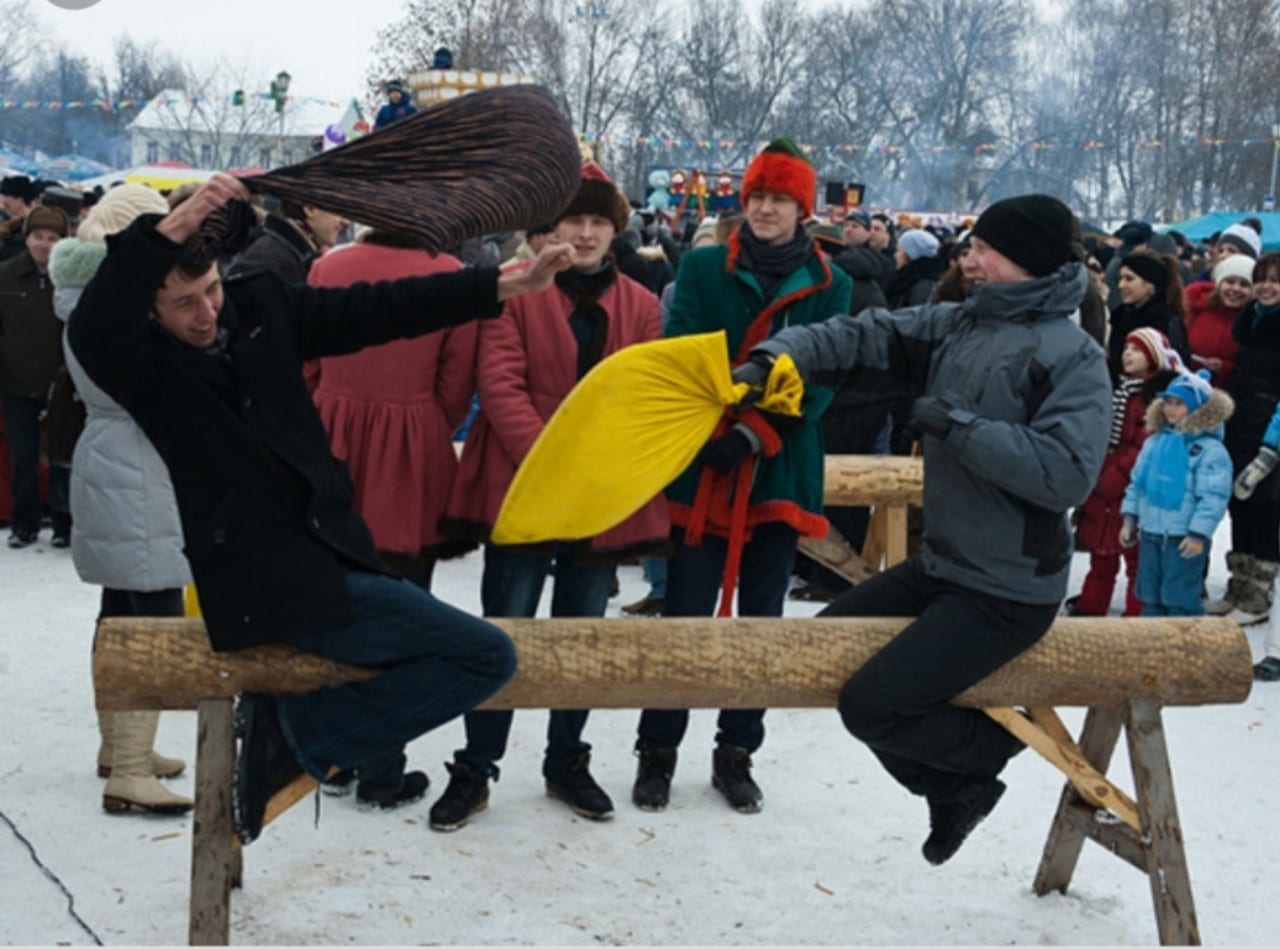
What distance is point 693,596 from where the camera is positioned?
4898mm

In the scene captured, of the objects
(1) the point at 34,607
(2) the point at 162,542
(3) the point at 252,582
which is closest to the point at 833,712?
(2) the point at 162,542

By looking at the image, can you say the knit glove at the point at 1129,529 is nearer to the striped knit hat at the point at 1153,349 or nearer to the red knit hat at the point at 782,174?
the striped knit hat at the point at 1153,349

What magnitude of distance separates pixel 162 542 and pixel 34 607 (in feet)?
9.40

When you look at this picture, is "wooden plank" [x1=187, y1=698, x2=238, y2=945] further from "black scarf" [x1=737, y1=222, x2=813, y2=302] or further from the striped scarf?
the striped scarf

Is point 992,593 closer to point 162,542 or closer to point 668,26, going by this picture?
point 162,542

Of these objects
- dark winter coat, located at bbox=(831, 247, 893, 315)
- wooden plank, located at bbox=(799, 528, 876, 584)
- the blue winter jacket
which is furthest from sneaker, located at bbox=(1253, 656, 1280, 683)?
dark winter coat, located at bbox=(831, 247, 893, 315)

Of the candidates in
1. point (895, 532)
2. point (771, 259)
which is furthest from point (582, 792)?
point (895, 532)

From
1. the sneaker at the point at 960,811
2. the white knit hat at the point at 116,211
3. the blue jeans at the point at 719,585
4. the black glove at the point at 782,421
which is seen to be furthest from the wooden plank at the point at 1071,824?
the white knit hat at the point at 116,211

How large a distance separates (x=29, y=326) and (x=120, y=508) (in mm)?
4394

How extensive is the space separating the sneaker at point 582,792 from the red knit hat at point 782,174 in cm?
197

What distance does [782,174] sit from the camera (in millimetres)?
4738

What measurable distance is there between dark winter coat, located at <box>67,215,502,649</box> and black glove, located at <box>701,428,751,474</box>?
119cm

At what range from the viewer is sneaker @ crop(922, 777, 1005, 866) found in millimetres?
4043

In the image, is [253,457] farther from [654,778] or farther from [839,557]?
[839,557]
